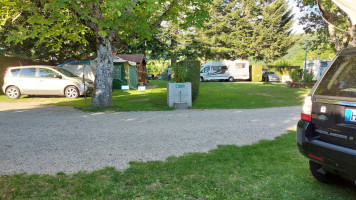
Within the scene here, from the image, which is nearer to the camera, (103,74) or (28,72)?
(103,74)

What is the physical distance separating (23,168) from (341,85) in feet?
14.4

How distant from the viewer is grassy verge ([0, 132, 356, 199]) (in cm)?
303

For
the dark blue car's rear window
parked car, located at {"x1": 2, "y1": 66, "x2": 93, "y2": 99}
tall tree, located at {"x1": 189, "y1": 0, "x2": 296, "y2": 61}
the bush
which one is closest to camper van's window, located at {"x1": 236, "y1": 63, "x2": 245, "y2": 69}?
tall tree, located at {"x1": 189, "y1": 0, "x2": 296, "y2": 61}

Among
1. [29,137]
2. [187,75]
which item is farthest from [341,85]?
[187,75]

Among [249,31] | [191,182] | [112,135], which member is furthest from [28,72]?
[249,31]

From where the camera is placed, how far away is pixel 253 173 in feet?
12.0

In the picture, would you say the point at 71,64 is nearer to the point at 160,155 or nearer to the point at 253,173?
the point at 160,155

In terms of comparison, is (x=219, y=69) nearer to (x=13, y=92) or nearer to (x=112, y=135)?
(x=13, y=92)

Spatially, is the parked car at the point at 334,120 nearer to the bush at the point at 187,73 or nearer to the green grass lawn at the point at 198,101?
the green grass lawn at the point at 198,101

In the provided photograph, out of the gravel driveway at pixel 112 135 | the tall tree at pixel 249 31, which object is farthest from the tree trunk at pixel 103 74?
the tall tree at pixel 249 31

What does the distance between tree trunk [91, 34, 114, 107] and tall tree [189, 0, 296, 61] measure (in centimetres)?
3299

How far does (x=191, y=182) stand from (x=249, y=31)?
141 feet

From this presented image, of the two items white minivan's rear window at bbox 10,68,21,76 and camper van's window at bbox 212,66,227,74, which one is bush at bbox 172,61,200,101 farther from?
camper van's window at bbox 212,66,227,74

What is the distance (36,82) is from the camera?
1358cm
